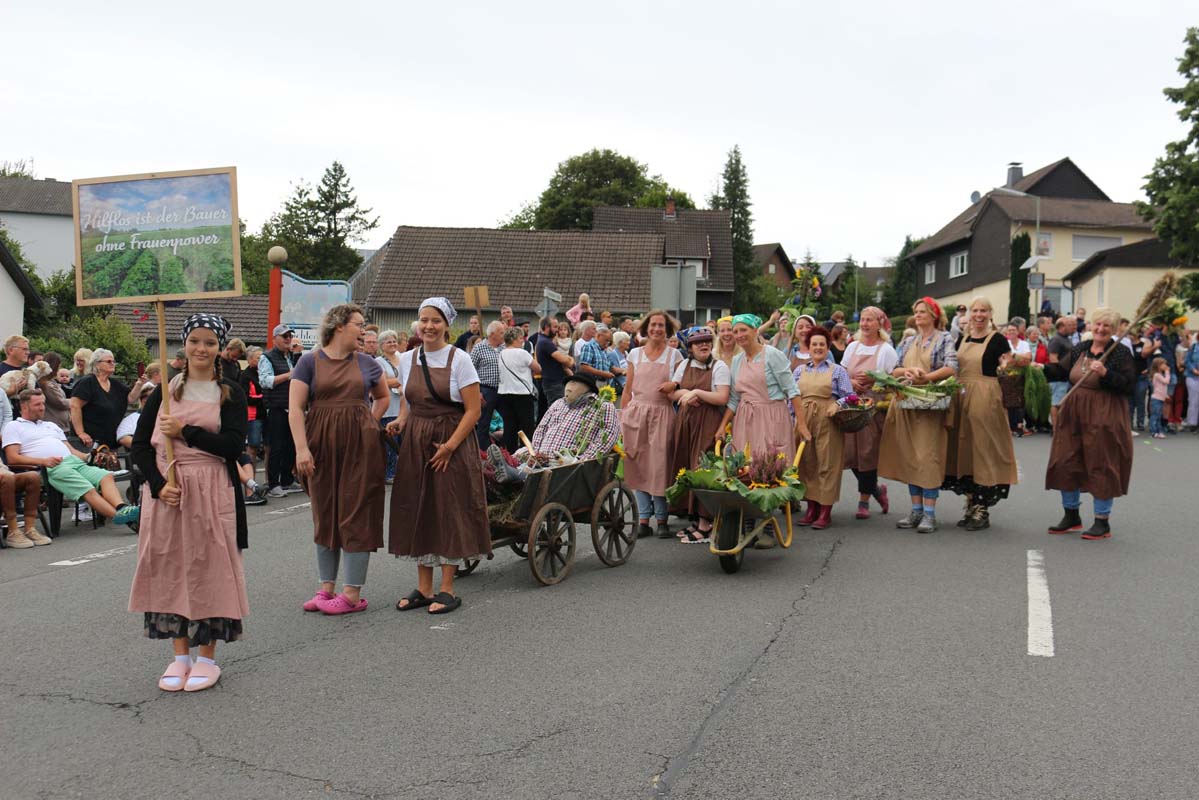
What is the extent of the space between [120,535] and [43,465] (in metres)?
1.04

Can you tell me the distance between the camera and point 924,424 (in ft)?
33.3

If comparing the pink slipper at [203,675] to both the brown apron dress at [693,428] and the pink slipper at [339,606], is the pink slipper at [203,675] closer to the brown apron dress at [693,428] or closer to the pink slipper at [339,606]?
the pink slipper at [339,606]

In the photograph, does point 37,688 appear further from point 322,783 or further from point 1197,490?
point 1197,490

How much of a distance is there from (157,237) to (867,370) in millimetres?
6756

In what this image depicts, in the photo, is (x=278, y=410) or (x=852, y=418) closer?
(x=852, y=418)

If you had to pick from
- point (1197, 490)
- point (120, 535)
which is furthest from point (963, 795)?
point (1197, 490)

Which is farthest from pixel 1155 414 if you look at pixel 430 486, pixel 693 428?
pixel 430 486

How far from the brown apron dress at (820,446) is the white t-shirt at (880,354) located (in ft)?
1.86

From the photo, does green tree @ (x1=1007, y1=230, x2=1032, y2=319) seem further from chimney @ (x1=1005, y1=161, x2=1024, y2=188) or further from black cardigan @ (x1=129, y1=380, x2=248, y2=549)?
black cardigan @ (x1=129, y1=380, x2=248, y2=549)

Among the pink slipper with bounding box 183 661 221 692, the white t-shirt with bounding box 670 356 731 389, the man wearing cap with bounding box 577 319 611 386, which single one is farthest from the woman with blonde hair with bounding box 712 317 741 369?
the man wearing cap with bounding box 577 319 611 386

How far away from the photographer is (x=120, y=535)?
11133 millimetres

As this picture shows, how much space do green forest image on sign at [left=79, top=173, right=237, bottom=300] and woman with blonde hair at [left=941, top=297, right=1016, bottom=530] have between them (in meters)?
6.72

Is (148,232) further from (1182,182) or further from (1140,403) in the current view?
(1182,182)

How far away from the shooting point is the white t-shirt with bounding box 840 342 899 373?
10.6m
